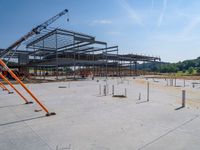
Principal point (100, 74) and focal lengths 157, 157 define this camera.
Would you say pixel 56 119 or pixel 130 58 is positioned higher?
pixel 130 58

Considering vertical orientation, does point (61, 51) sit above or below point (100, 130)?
above

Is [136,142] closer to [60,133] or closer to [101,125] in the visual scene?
[101,125]

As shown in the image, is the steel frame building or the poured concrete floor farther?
the steel frame building

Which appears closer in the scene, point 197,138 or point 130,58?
point 197,138

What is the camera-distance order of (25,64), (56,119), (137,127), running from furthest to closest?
1. (25,64)
2. (56,119)
3. (137,127)

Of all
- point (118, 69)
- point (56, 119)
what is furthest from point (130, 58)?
point (56, 119)

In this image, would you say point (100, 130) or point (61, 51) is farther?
point (61, 51)

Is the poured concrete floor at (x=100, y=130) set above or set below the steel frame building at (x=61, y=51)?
→ below

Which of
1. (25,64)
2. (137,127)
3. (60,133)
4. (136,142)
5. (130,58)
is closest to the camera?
(136,142)

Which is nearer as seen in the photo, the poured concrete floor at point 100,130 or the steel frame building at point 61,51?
the poured concrete floor at point 100,130

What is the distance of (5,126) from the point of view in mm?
4867

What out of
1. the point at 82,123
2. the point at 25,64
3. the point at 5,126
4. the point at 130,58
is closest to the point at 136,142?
the point at 82,123

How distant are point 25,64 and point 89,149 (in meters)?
39.5

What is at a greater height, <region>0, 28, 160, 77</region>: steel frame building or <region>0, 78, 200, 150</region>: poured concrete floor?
<region>0, 28, 160, 77</region>: steel frame building
